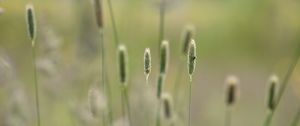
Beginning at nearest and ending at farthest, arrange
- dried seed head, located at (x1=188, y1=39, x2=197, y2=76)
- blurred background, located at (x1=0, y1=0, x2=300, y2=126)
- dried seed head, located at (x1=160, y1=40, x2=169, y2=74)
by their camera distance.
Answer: dried seed head, located at (x1=188, y1=39, x2=197, y2=76), dried seed head, located at (x1=160, y1=40, x2=169, y2=74), blurred background, located at (x1=0, y1=0, x2=300, y2=126)

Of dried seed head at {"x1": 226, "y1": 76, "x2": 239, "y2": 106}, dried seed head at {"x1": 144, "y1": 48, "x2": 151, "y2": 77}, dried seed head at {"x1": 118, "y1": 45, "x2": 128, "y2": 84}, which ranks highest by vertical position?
dried seed head at {"x1": 144, "y1": 48, "x2": 151, "y2": 77}

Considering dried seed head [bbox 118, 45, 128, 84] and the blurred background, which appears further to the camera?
the blurred background

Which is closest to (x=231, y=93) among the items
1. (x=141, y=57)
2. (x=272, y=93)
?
(x=272, y=93)

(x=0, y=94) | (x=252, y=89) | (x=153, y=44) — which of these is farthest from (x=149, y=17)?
(x=0, y=94)

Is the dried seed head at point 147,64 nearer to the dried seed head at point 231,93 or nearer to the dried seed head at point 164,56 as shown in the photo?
the dried seed head at point 164,56

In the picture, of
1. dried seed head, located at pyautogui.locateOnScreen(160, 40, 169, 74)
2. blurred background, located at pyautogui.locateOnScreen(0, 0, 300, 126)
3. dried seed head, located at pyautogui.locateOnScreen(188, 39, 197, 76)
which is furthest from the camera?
blurred background, located at pyautogui.locateOnScreen(0, 0, 300, 126)

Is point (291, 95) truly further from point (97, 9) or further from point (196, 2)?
point (196, 2)

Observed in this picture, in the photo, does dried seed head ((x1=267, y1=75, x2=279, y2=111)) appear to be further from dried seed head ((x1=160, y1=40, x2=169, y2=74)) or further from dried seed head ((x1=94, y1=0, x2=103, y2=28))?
dried seed head ((x1=94, y1=0, x2=103, y2=28))

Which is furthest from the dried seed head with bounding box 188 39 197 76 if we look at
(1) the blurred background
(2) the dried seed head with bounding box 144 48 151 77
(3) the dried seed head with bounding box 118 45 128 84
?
(1) the blurred background
